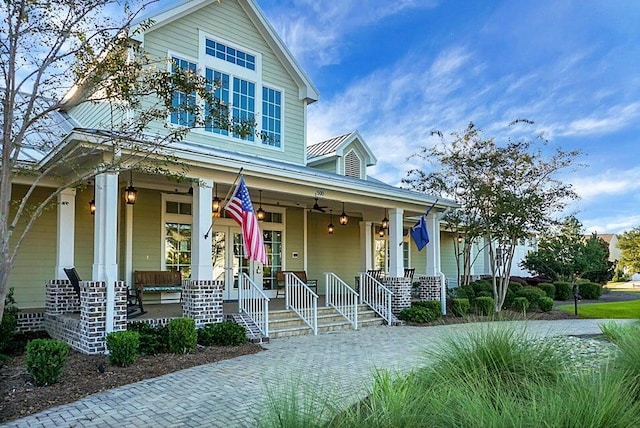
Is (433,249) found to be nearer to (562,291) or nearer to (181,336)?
(181,336)

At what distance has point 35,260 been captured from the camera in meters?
10.0

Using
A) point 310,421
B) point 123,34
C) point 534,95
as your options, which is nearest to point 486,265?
point 534,95

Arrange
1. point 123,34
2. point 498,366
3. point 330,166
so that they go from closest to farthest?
point 498,366
point 123,34
point 330,166

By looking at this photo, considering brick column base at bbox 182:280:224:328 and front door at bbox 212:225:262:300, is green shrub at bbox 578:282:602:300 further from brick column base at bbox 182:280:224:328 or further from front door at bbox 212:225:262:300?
brick column base at bbox 182:280:224:328

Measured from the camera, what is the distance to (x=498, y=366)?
14.7ft

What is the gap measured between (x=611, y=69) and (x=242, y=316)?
15.0m

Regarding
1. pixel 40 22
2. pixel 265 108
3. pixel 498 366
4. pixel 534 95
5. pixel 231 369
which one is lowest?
pixel 231 369

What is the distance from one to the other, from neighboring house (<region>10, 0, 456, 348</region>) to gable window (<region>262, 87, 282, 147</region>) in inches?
1.3

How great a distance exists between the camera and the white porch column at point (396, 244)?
40.9 feet

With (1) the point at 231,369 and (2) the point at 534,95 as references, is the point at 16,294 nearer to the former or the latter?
(1) the point at 231,369

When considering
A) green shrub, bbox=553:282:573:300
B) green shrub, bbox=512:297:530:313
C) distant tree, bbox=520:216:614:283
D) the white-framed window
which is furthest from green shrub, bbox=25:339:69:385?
distant tree, bbox=520:216:614:283

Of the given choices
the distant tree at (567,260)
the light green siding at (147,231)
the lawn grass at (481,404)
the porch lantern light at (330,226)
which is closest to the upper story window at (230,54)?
the light green siding at (147,231)

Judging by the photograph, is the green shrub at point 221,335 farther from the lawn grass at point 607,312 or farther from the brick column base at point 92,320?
the lawn grass at point 607,312

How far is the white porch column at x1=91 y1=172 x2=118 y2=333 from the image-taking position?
7.59m
